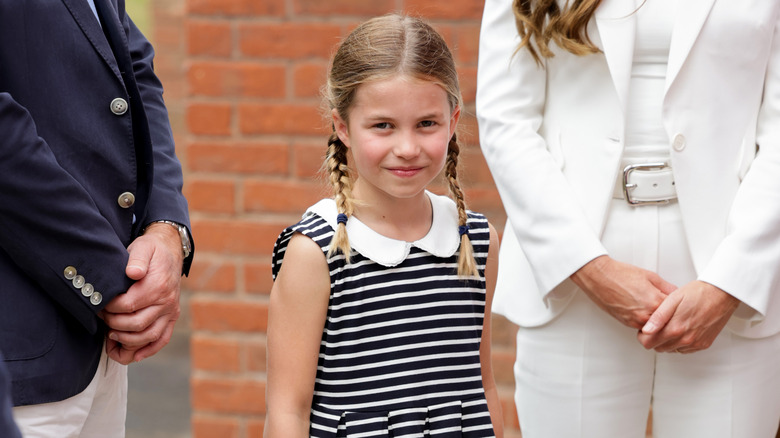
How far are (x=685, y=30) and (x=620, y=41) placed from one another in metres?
0.13

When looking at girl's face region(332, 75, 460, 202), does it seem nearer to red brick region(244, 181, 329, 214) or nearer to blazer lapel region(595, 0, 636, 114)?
blazer lapel region(595, 0, 636, 114)

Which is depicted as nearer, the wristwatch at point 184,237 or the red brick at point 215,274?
the wristwatch at point 184,237

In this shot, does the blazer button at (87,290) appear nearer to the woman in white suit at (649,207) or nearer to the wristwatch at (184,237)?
the wristwatch at (184,237)

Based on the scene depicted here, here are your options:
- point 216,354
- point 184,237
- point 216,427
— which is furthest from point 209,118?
point 184,237

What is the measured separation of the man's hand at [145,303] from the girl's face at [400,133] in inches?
17.2

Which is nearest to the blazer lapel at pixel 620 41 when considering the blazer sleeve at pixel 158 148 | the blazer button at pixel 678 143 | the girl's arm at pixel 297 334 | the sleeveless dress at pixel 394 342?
the blazer button at pixel 678 143

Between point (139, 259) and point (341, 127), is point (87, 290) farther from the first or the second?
point (341, 127)

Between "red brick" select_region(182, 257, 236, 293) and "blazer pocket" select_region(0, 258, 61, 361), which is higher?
"blazer pocket" select_region(0, 258, 61, 361)

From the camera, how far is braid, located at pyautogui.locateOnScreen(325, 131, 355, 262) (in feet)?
6.45

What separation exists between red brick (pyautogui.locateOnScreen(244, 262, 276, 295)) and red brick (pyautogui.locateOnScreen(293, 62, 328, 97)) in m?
0.60

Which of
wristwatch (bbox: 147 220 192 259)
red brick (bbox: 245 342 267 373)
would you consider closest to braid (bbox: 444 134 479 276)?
wristwatch (bbox: 147 220 192 259)

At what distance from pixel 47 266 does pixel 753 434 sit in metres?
1.47

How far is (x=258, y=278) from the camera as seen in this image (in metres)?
3.49

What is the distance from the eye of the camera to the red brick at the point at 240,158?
3.44m
